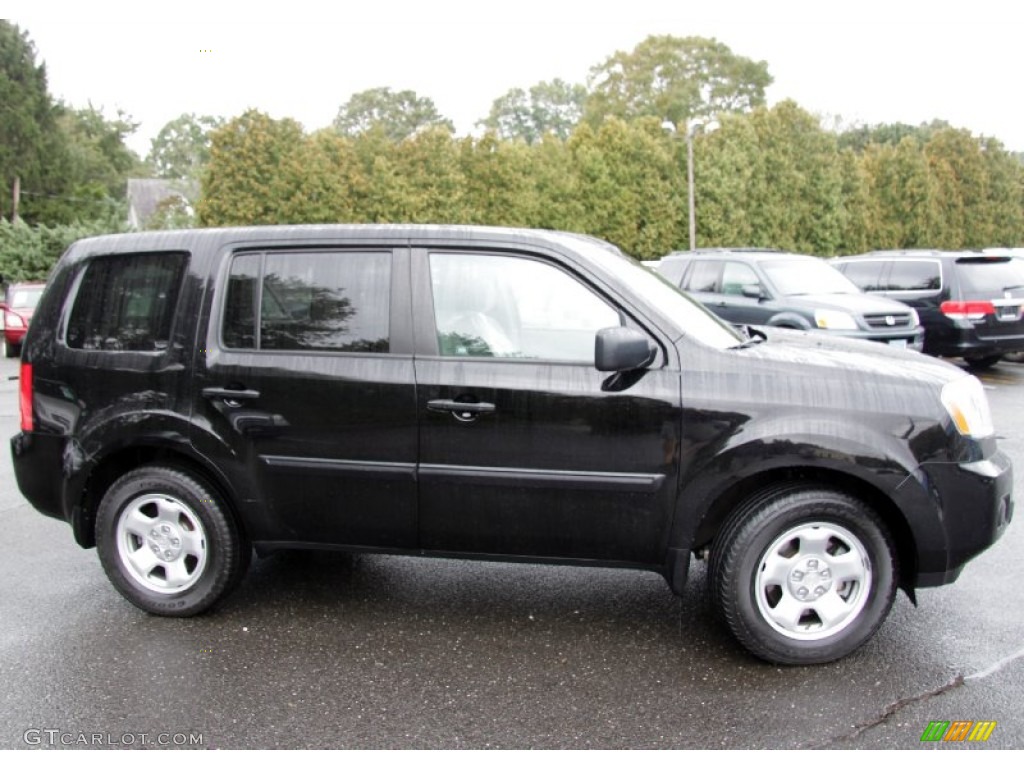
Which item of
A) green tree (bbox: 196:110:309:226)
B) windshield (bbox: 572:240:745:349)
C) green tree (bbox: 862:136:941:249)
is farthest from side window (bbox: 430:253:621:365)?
green tree (bbox: 862:136:941:249)

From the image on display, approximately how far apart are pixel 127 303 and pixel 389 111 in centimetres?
7800

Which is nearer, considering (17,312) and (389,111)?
(17,312)

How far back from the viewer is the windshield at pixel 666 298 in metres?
4.04

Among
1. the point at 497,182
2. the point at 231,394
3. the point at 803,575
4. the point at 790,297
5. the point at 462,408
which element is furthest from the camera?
the point at 497,182

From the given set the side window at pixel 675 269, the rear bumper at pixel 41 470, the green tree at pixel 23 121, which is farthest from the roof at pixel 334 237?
the green tree at pixel 23 121

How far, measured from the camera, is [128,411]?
4332 mm

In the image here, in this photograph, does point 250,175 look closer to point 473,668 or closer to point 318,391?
point 318,391

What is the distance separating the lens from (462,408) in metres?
3.93

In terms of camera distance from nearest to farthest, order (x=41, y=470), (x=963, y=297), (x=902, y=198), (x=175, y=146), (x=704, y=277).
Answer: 1. (x=41, y=470)
2. (x=963, y=297)
3. (x=704, y=277)
4. (x=902, y=198)
5. (x=175, y=146)

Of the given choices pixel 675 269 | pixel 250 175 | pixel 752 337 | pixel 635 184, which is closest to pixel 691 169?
pixel 635 184

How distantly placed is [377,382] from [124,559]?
157 cm

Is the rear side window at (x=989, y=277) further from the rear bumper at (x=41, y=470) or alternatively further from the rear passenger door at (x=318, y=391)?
the rear bumper at (x=41, y=470)

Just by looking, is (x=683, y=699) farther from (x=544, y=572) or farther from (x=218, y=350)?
(x=218, y=350)

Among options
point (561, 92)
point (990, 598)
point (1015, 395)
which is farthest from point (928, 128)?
point (990, 598)
